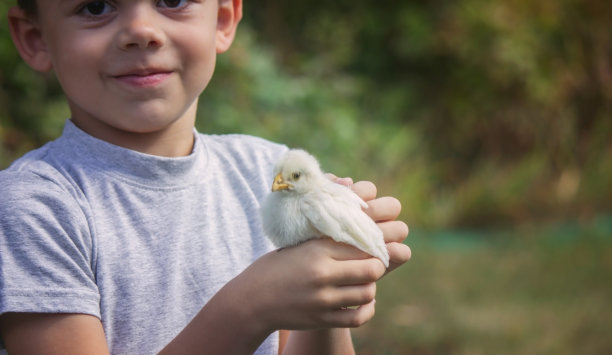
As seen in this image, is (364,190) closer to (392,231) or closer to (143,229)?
(392,231)

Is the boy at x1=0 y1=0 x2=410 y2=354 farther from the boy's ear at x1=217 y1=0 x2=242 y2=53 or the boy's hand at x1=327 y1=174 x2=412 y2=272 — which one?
the boy's ear at x1=217 y1=0 x2=242 y2=53

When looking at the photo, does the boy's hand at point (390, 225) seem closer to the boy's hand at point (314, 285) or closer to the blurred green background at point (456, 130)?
the boy's hand at point (314, 285)

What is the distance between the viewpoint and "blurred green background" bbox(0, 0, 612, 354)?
157 inches

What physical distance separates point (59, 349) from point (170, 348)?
0.18m

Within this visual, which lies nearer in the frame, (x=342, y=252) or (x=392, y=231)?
(x=342, y=252)

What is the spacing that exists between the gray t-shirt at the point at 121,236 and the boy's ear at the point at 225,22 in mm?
240

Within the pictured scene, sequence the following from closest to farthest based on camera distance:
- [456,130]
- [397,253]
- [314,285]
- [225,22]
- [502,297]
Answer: [314,285]
[397,253]
[225,22]
[502,297]
[456,130]

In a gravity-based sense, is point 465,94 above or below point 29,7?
above

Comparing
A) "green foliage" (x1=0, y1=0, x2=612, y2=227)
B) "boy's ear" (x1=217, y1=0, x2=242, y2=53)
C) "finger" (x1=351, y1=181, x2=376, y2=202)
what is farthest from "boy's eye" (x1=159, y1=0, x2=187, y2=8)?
"green foliage" (x1=0, y1=0, x2=612, y2=227)

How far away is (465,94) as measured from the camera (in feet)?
24.1

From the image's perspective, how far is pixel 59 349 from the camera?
1.05m

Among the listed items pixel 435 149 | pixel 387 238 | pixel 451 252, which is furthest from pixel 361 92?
pixel 387 238

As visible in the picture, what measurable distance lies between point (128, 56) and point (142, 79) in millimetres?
49

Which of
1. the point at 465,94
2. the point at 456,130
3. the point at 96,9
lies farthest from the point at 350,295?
the point at 465,94
